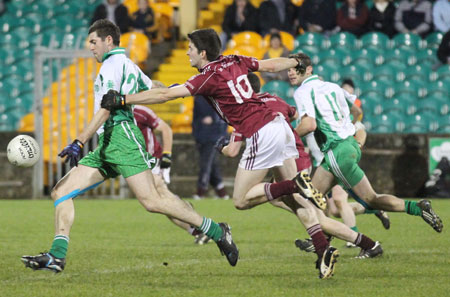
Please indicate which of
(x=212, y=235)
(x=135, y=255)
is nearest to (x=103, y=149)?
(x=212, y=235)

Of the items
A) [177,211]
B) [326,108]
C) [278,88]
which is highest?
[326,108]

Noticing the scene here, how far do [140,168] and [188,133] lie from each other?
10.1 metres

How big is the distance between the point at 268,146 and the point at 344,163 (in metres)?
1.28

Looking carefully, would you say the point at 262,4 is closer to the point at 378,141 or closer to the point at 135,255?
the point at 378,141

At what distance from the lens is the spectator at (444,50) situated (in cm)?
1906

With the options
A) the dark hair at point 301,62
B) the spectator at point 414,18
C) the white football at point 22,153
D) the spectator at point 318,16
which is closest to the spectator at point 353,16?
the spectator at point 318,16

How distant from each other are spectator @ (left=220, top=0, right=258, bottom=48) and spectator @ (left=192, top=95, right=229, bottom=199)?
133 inches

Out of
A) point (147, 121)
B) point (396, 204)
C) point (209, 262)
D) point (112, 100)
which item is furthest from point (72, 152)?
point (147, 121)

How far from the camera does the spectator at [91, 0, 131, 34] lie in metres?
19.8

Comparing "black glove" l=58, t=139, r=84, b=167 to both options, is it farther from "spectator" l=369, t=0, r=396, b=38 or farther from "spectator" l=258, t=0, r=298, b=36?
"spectator" l=369, t=0, r=396, b=38

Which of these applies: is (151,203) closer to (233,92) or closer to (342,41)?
(233,92)

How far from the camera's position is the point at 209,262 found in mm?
8375

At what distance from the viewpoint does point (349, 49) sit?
1977 cm

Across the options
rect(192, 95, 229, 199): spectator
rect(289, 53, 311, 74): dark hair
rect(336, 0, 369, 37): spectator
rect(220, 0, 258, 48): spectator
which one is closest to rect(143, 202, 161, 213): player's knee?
rect(289, 53, 311, 74): dark hair
